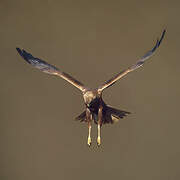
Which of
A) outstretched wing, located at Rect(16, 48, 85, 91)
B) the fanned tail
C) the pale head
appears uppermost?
outstretched wing, located at Rect(16, 48, 85, 91)

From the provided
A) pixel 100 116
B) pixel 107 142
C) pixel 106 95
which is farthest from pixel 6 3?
pixel 100 116

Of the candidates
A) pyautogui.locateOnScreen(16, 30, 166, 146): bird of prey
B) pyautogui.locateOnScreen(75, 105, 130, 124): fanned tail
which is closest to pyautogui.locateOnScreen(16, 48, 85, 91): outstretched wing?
pyautogui.locateOnScreen(16, 30, 166, 146): bird of prey

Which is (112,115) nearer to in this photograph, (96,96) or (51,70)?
(96,96)

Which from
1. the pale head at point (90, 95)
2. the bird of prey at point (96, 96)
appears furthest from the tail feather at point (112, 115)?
the pale head at point (90, 95)

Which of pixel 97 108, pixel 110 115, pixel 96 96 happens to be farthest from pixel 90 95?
pixel 110 115

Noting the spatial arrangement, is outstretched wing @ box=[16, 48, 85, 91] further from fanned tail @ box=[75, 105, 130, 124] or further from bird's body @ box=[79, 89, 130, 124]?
fanned tail @ box=[75, 105, 130, 124]

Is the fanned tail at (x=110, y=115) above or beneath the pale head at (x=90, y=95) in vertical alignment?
beneath

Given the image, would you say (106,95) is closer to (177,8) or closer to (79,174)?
(79,174)

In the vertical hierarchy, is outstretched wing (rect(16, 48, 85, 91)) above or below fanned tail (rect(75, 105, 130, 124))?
above

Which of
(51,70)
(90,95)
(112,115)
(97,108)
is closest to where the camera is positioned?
(90,95)

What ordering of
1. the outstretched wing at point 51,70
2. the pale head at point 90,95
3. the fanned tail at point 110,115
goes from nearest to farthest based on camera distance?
the pale head at point 90,95, the outstretched wing at point 51,70, the fanned tail at point 110,115

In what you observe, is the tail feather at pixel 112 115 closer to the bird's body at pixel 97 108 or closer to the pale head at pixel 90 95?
the bird's body at pixel 97 108
